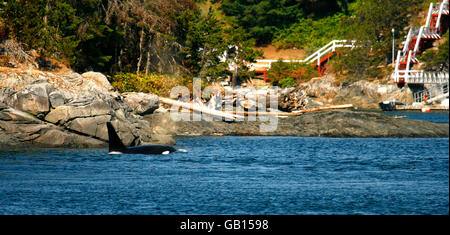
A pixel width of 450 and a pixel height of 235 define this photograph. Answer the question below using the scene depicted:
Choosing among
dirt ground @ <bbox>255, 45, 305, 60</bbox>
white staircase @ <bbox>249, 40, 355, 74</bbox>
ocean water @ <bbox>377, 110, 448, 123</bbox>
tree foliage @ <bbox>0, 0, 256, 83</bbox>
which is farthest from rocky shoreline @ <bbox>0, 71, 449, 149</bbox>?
dirt ground @ <bbox>255, 45, 305, 60</bbox>

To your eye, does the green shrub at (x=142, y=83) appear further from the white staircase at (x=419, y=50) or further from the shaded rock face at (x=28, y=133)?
the white staircase at (x=419, y=50)

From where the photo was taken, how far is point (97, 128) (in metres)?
27.1

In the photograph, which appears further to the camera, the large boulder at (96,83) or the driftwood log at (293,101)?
the driftwood log at (293,101)

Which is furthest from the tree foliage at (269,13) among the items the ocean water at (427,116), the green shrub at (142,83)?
the green shrub at (142,83)

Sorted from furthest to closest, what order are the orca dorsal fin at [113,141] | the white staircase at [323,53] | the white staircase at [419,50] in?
the white staircase at [323,53] < the white staircase at [419,50] < the orca dorsal fin at [113,141]

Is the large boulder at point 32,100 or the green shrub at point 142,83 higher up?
the green shrub at point 142,83

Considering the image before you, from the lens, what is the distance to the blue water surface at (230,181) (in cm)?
1509

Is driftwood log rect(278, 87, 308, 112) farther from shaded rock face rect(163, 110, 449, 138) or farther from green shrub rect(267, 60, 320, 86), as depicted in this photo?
green shrub rect(267, 60, 320, 86)

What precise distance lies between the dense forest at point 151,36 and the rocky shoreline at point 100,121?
16.4 feet

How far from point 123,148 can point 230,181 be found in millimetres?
7695

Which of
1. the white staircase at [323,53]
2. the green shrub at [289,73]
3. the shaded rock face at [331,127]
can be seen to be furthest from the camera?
the white staircase at [323,53]

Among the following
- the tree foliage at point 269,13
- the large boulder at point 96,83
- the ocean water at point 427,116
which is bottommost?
the ocean water at point 427,116
